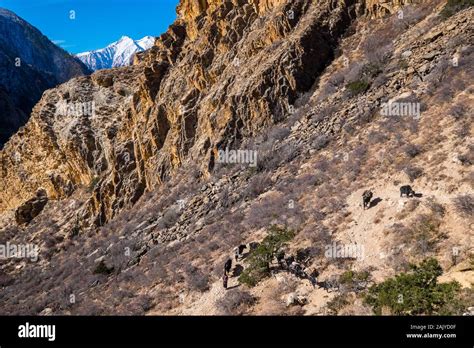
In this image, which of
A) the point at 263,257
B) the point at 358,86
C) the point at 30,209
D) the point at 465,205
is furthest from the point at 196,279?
the point at 30,209

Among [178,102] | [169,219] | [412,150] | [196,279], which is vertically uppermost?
[178,102]

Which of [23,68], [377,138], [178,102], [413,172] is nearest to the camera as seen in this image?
[413,172]

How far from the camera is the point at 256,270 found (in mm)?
12008

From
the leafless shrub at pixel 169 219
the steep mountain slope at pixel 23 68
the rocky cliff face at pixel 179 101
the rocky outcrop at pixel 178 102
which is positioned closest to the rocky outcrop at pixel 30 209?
the rocky cliff face at pixel 179 101

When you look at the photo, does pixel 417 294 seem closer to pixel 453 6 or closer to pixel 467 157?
pixel 467 157

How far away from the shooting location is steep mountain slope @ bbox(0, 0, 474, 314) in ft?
36.4

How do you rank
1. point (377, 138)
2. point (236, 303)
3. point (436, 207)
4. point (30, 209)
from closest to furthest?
point (436, 207) < point (236, 303) < point (377, 138) < point (30, 209)

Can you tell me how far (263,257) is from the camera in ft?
40.1

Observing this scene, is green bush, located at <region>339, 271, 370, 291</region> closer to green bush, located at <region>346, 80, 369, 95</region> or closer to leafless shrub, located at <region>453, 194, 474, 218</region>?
leafless shrub, located at <region>453, 194, 474, 218</region>

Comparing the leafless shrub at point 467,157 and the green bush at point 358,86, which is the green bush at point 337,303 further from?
the green bush at point 358,86

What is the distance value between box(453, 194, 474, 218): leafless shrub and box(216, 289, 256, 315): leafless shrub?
5.97m

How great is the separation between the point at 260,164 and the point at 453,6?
44.0ft
